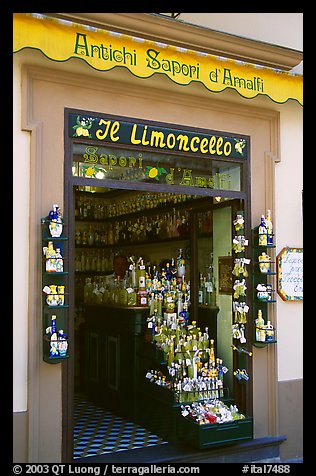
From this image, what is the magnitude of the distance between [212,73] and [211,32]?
0.41 meters

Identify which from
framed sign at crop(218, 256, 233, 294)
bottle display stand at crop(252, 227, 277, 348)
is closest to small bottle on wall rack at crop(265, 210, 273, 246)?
bottle display stand at crop(252, 227, 277, 348)

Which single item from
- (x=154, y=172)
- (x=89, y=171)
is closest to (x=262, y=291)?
(x=154, y=172)

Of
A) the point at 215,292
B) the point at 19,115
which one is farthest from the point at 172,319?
the point at 19,115

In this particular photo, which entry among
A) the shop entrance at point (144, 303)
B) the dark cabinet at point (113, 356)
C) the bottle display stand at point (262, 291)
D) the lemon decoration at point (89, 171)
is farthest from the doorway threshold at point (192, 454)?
the lemon decoration at point (89, 171)

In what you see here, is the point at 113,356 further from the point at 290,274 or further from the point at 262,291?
the point at 290,274

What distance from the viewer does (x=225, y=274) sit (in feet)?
22.5

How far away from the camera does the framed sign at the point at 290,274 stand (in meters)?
6.48

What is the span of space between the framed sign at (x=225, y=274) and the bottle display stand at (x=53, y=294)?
92.2 inches

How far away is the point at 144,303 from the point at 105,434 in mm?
1650

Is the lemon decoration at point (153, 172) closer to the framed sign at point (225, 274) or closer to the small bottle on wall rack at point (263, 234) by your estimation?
the small bottle on wall rack at point (263, 234)

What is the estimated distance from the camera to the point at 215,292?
7.09 m

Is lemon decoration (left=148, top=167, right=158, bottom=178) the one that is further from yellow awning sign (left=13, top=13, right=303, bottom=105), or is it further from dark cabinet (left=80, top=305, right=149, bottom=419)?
dark cabinet (left=80, top=305, right=149, bottom=419)

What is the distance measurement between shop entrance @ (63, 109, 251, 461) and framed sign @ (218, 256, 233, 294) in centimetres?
1

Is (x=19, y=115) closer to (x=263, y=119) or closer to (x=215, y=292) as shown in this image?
(x=263, y=119)
